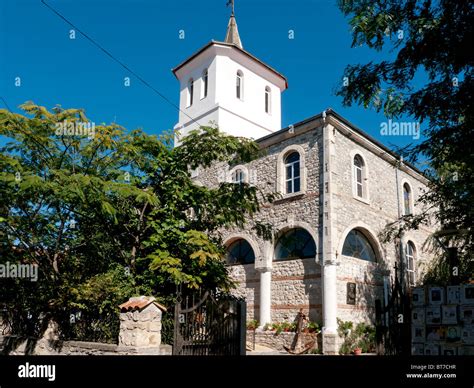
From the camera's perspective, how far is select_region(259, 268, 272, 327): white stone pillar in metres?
14.6

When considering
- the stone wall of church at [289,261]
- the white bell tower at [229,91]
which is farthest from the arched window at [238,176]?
the white bell tower at [229,91]

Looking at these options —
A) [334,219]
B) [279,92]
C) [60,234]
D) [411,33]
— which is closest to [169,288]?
[60,234]

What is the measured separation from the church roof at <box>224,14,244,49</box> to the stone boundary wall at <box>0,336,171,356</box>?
20264 millimetres

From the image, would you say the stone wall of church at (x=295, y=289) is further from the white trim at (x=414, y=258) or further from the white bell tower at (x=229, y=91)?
the white bell tower at (x=229, y=91)

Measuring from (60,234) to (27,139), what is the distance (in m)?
2.08

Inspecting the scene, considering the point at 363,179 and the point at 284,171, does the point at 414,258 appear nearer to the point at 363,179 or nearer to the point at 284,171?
the point at 363,179

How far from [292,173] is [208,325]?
30.0ft

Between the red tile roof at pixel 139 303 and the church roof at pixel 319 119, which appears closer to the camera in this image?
the red tile roof at pixel 139 303

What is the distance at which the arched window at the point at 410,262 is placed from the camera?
58.2 ft

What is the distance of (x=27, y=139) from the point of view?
7875 mm

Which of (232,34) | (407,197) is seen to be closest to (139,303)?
(407,197)

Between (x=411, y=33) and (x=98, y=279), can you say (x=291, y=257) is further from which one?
(x=411, y=33)

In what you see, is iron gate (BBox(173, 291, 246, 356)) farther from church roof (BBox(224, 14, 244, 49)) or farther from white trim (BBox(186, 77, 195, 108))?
church roof (BBox(224, 14, 244, 49))

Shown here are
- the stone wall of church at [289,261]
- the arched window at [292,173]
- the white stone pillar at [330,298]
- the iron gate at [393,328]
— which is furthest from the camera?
the arched window at [292,173]
